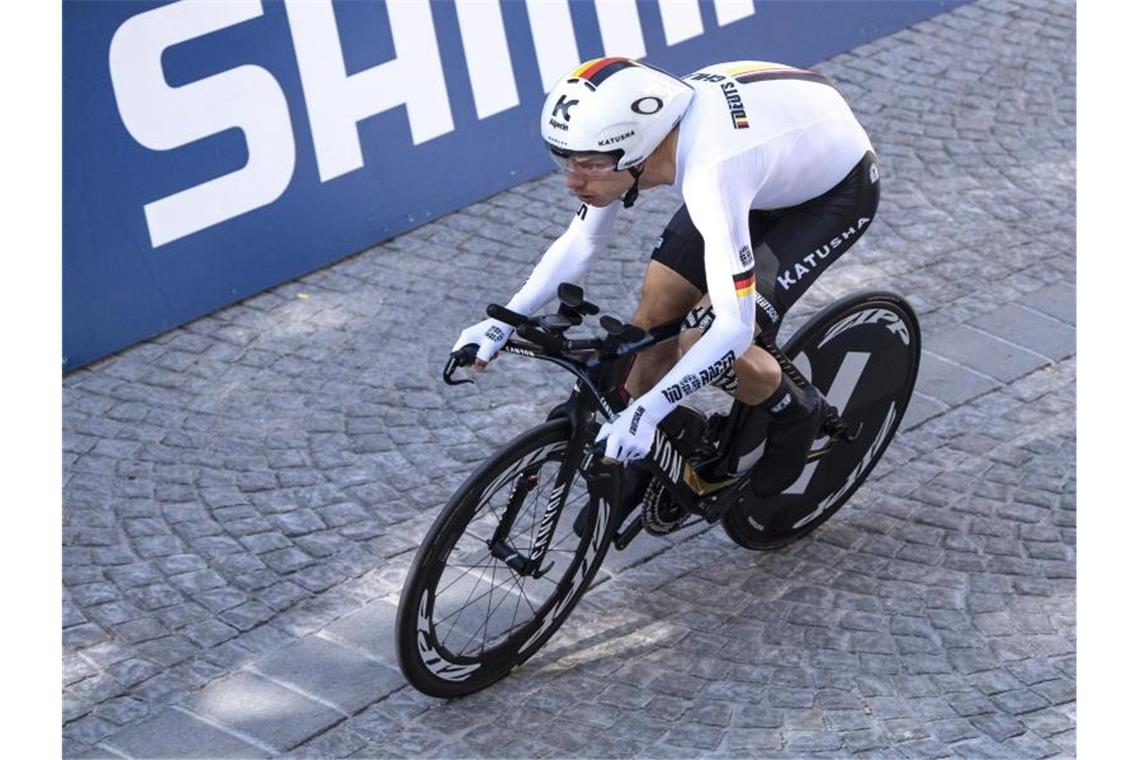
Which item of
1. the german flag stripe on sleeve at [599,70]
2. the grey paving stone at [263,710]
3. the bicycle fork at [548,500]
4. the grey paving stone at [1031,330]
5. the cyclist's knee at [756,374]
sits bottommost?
the grey paving stone at [1031,330]

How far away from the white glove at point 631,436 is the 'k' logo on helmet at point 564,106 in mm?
842

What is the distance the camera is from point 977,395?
7184mm

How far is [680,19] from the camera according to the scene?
31.1 feet

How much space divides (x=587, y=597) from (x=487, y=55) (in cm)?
378

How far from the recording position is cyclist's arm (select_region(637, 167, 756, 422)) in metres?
4.75

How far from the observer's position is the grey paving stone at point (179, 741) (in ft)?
16.4

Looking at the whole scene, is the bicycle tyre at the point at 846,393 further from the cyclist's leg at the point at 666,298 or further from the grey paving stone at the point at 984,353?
the grey paving stone at the point at 984,353

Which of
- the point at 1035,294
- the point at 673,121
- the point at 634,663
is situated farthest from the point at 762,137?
the point at 1035,294

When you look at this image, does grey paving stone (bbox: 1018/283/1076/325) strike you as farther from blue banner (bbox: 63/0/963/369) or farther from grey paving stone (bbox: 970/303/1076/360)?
blue banner (bbox: 63/0/963/369)

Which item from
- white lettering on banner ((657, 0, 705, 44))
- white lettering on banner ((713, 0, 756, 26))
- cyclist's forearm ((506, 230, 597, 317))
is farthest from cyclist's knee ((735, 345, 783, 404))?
white lettering on banner ((713, 0, 756, 26))

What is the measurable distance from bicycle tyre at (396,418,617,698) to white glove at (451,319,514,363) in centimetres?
29

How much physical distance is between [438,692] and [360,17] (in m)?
4.15

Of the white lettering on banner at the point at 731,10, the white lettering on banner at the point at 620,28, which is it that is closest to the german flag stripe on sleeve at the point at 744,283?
the white lettering on banner at the point at 620,28

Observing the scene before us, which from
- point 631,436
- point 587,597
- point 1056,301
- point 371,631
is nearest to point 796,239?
point 631,436
